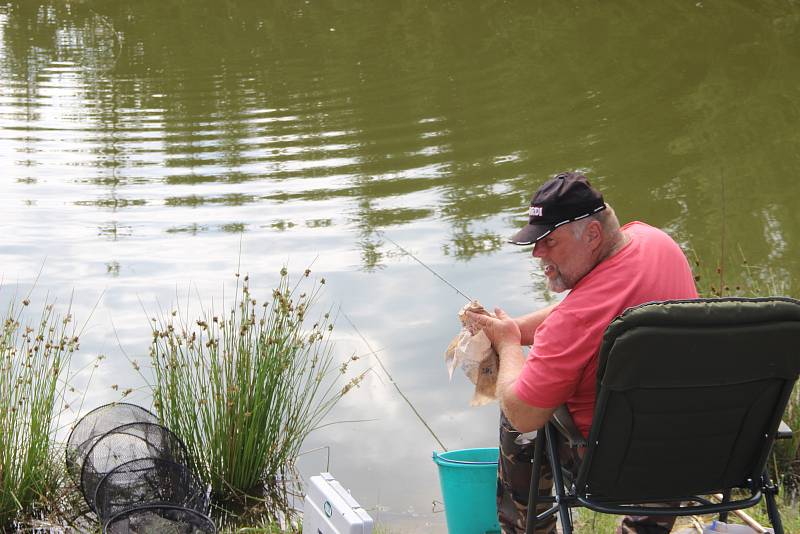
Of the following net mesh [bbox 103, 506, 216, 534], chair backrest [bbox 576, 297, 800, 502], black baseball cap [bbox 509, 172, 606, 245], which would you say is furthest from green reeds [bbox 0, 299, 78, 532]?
chair backrest [bbox 576, 297, 800, 502]

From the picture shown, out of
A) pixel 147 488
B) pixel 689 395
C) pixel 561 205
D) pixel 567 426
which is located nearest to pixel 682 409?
pixel 689 395

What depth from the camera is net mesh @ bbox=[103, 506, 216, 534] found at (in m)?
3.44

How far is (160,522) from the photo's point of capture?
352 cm

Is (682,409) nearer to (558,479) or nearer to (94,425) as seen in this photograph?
(558,479)

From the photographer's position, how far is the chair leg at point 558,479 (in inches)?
104

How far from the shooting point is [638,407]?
2533 mm

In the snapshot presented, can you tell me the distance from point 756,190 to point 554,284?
20.2 feet

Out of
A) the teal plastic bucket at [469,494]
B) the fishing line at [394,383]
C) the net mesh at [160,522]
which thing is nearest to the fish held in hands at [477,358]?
the teal plastic bucket at [469,494]

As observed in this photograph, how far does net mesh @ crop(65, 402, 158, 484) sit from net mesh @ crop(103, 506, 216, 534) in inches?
16.5

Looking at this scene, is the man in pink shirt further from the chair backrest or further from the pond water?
the pond water

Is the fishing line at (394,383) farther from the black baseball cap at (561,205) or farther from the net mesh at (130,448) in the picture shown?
the black baseball cap at (561,205)

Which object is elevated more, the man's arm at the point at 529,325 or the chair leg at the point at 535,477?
the man's arm at the point at 529,325

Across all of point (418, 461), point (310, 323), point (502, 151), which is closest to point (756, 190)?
point (502, 151)

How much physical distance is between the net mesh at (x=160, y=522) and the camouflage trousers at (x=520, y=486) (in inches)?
37.7
